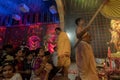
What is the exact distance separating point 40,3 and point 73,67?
5296mm

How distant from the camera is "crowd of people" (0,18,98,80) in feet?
12.6

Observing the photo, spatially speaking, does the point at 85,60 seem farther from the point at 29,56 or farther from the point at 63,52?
the point at 29,56

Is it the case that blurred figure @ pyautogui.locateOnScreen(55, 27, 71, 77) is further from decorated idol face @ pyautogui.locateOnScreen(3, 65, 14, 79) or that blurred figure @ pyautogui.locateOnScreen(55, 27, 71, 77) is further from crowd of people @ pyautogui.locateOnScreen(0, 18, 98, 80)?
decorated idol face @ pyautogui.locateOnScreen(3, 65, 14, 79)

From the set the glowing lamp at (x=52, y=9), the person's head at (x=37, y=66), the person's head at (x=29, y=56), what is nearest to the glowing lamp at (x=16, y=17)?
the glowing lamp at (x=52, y=9)

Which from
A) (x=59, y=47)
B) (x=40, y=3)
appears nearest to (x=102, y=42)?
(x=59, y=47)

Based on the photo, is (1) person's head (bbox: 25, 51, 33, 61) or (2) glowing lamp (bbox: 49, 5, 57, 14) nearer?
(1) person's head (bbox: 25, 51, 33, 61)

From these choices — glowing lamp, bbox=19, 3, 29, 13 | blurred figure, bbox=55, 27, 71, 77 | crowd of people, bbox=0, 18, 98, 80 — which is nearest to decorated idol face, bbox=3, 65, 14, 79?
crowd of people, bbox=0, 18, 98, 80

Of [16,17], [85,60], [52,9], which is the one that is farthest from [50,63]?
[16,17]

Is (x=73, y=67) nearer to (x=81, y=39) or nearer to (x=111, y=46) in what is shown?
(x=111, y=46)

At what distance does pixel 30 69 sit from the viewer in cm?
468

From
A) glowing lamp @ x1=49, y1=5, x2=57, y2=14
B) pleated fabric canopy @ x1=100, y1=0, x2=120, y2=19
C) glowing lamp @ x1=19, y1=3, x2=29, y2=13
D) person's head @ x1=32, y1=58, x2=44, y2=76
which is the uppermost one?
glowing lamp @ x1=19, y1=3, x2=29, y2=13

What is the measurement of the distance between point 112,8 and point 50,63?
187cm

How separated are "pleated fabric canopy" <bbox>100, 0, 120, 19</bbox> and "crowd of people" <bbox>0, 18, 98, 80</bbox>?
0.55 metres

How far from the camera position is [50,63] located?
15.2 feet
